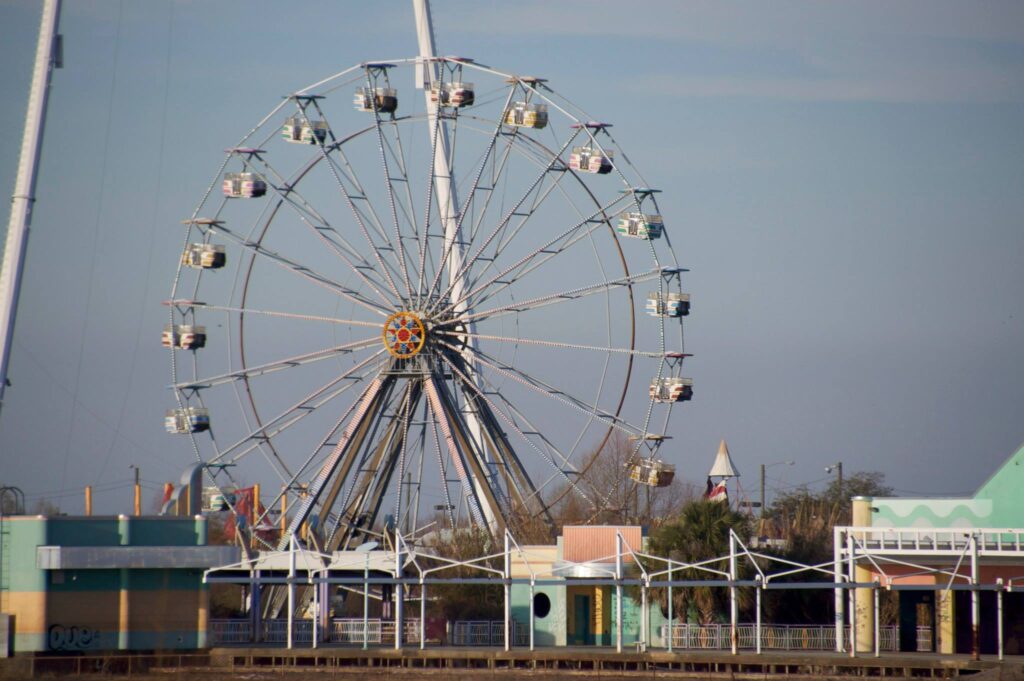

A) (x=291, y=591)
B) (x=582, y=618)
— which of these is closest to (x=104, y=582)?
(x=291, y=591)

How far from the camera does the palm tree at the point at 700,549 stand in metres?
50.4

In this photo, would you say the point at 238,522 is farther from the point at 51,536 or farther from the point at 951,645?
the point at 951,645

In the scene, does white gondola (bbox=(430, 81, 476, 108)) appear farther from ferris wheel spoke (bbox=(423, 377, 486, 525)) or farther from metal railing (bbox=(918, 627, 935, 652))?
metal railing (bbox=(918, 627, 935, 652))

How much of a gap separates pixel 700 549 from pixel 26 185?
A: 71.6 feet

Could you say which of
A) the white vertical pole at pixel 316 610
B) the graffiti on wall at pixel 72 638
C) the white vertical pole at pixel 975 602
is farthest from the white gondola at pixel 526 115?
the graffiti on wall at pixel 72 638

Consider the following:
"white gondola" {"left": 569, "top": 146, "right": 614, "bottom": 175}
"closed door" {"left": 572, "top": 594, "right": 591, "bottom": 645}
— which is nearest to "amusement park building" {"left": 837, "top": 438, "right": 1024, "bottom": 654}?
"closed door" {"left": 572, "top": 594, "right": 591, "bottom": 645}

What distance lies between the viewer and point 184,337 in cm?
5444

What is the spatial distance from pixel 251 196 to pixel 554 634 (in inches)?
628

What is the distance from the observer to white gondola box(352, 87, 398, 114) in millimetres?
54594

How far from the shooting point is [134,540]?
154 ft

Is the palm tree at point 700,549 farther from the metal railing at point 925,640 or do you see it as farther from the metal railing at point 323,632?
the metal railing at point 323,632

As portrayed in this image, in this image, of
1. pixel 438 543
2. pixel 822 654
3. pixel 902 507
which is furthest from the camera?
pixel 438 543

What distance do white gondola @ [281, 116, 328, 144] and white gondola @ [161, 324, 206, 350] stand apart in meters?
6.45

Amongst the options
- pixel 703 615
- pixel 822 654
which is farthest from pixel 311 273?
pixel 822 654
